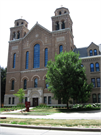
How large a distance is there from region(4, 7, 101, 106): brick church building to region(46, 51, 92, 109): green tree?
7.21 metres

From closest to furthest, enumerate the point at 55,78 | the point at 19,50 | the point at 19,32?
the point at 55,78
the point at 19,50
the point at 19,32

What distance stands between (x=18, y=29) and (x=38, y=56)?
12.4 metres

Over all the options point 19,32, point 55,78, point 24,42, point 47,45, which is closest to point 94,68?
point 55,78

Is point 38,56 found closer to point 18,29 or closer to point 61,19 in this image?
point 61,19

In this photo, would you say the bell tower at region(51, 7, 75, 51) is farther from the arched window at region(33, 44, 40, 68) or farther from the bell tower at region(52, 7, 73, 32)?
the arched window at region(33, 44, 40, 68)

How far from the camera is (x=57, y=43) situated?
35.4m

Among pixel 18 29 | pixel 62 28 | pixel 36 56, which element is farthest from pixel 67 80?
pixel 18 29

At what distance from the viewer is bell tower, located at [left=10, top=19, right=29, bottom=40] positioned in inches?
1662

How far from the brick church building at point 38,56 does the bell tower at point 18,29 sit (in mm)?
214

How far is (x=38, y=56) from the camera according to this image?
3738 cm

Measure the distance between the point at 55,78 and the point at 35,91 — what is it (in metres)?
11.5

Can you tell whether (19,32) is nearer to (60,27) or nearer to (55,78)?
(60,27)

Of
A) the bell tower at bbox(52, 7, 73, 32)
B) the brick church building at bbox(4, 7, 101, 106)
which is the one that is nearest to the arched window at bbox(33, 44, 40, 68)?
the brick church building at bbox(4, 7, 101, 106)

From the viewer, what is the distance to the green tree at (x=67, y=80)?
927 inches
